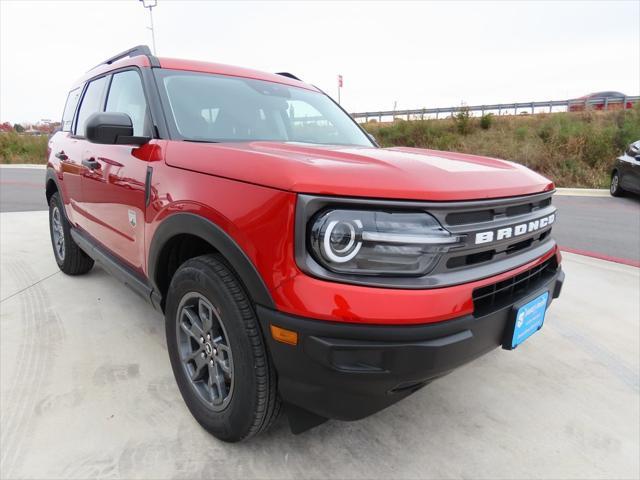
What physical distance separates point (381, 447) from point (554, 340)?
168 centimetres

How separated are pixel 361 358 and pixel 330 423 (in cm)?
83

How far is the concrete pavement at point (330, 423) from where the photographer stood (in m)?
1.79

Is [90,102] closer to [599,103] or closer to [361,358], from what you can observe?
[361,358]

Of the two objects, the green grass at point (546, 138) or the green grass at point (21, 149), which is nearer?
the green grass at point (546, 138)

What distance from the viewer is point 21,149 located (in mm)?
22188

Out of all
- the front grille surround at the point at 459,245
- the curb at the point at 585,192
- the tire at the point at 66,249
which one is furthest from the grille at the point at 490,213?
the curb at the point at 585,192

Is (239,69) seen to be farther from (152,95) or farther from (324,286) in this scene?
(324,286)

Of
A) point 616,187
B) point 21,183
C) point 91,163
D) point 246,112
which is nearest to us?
point 246,112

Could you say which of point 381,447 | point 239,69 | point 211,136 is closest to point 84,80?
point 239,69

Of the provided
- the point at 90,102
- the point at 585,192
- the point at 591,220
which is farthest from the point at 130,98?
the point at 585,192

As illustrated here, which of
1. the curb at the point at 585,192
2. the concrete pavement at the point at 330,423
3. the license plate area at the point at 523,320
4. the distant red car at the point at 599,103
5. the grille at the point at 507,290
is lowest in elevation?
the concrete pavement at the point at 330,423

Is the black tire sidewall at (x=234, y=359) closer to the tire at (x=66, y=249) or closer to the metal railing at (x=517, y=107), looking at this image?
the tire at (x=66, y=249)

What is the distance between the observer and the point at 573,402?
2.26m

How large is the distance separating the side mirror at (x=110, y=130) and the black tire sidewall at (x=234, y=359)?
77 centimetres
